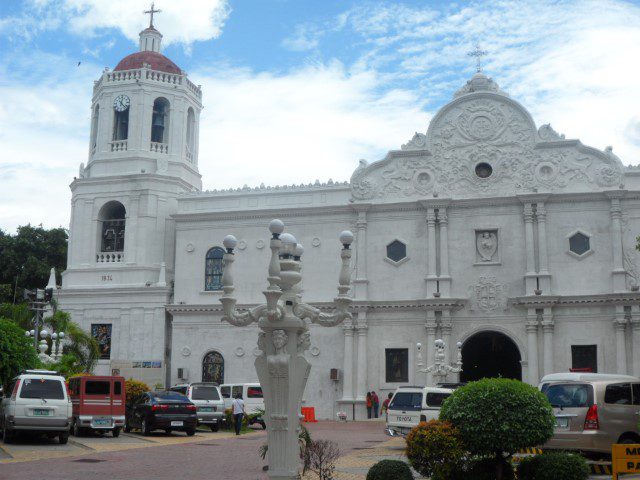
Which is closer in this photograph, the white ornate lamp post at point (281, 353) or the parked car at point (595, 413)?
the white ornate lamp post at point (281, 353)

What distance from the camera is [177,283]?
38.1 meters

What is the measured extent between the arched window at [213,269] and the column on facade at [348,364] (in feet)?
22.7

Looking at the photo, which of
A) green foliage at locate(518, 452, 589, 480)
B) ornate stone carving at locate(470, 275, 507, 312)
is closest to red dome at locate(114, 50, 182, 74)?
ornate stone carving at locate(470, 275, 507, 312)

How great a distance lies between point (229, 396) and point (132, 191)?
43.5 ft

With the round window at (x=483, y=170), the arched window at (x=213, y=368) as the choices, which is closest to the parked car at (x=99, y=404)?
the arched window at (x=213, y=368)

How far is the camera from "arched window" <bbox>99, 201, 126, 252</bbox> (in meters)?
39.4

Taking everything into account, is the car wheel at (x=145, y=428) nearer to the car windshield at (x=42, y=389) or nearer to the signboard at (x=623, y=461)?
the car windshield at (x=42, y=389)

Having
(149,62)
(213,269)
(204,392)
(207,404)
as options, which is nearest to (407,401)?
(207,404)

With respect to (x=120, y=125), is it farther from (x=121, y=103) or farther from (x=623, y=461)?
(x=623, y=461)

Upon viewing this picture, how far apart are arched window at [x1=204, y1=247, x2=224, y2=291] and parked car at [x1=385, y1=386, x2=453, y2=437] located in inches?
704

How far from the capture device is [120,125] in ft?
132

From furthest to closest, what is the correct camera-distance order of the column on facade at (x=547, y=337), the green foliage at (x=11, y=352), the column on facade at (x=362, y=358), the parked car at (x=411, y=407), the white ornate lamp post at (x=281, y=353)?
the column on facade at (x=362, y=358) → the column on facade at (x=547, y=337) → the green foliage at (x=11, y=352) → the parked car at (x=411, y=407) → the white ornate lamp post at (x=281, y=353)

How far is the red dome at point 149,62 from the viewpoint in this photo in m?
40.6

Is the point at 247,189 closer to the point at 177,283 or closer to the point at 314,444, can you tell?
the point at 177,283
